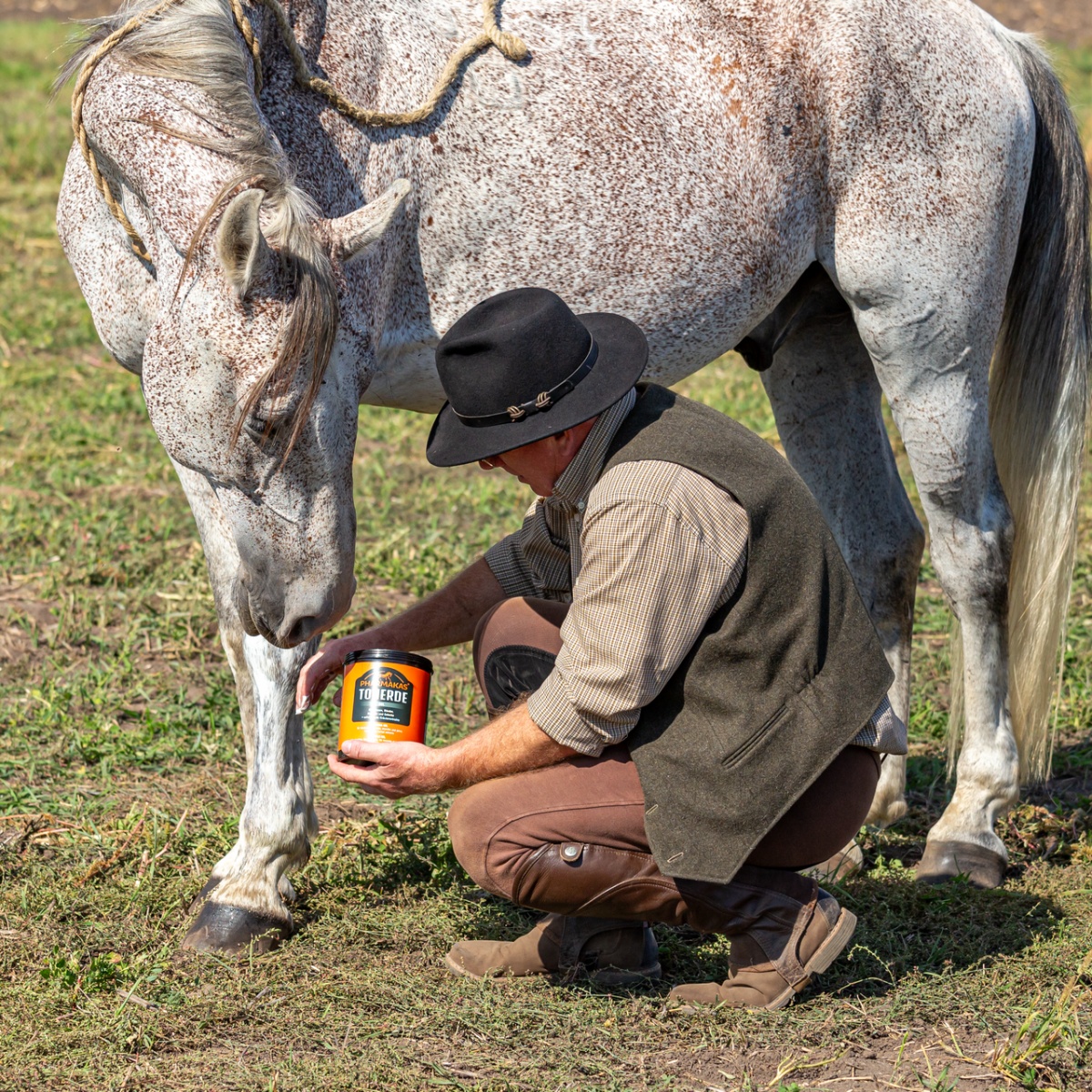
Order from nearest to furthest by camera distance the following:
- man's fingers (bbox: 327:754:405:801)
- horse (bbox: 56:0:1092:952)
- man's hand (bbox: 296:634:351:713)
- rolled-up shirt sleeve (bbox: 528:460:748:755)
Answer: rolled-up shirt sleeve (bbox: 528:460:748:755)
man's fingers (bbox: 327:754:405:801)
horse (bbox: 56:0:1092:952)
man's hand (bbox: 296:634:351:713)

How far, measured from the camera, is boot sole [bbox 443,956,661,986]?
9.84 feet

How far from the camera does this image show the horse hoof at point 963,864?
361 cm

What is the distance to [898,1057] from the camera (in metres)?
2.61

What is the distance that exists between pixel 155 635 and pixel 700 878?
2.77 m

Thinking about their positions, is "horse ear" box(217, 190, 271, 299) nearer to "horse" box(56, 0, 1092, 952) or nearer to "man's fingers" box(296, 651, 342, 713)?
"horse" box(56, 0, 1092, 952)

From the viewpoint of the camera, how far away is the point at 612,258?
3.35 meters

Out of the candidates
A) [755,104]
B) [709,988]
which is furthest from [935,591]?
[709,988]

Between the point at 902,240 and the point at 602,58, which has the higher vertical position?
the point at 602,58

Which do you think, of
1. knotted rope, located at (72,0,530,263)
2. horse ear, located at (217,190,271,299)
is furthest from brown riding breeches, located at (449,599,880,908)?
knotted rope, located at (72,0,530,263)

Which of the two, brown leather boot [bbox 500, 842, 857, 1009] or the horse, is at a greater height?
the horse

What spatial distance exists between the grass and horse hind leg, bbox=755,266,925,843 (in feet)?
1.90

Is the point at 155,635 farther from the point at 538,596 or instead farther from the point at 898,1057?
the point at 898,1057

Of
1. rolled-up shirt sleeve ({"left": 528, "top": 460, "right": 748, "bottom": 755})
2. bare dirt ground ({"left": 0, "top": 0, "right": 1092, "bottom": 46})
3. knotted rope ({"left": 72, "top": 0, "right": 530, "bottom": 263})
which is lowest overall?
bare dirt ground ({"left": 0, "top": 0, "right": 1092, "bottom": 46})

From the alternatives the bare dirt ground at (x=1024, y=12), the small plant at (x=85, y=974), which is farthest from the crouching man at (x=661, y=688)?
the bare dirt ground at (x=1024, y=12)
